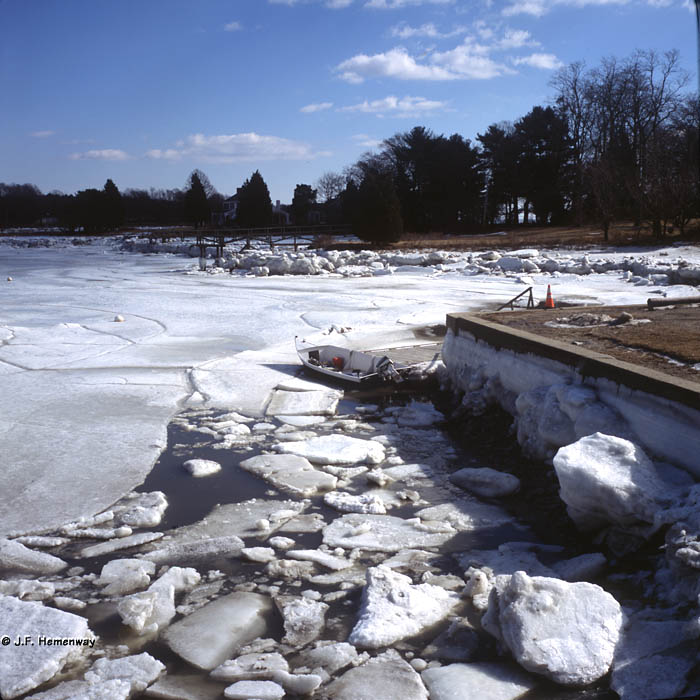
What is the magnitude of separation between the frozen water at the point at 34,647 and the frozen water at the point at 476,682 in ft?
5.63

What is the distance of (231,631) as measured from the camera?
139 inches

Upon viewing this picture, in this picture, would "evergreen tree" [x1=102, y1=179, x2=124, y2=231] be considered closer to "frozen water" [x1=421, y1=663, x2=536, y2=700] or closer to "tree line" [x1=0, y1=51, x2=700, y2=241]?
"tree line" [x1=0, y1=51, x2=700, y2=241]

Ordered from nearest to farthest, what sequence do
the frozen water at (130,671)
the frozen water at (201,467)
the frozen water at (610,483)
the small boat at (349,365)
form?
the frozen water at (130,671), the frozen water at (610,483), the frozen water at (201,467), the small boat at (349,365)

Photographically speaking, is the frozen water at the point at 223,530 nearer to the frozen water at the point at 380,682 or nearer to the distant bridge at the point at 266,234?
the frozen water at the point at 380,682

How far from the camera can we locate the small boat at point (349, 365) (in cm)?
871

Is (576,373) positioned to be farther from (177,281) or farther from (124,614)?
(177,281)

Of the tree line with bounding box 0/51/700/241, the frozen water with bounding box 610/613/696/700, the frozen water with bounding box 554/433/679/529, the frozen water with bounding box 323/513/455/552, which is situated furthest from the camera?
the tree line with bounding box 0/51/700/241

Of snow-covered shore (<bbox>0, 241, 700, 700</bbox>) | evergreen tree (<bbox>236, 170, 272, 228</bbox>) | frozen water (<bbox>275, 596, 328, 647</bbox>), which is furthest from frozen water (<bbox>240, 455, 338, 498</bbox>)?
evergreen tree (<bbox>236, 170, 272, 228</bbox>)

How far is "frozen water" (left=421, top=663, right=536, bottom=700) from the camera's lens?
119 inches

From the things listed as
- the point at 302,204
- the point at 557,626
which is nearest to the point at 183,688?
the point at 557,626

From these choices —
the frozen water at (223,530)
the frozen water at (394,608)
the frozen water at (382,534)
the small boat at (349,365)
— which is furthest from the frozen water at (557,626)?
the small boat at (349,365)

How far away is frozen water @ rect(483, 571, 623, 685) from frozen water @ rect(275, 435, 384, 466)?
2.59 meters

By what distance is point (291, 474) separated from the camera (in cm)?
573

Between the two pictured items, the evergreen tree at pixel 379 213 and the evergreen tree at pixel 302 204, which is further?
the evergreen tree at pixel 302 204
